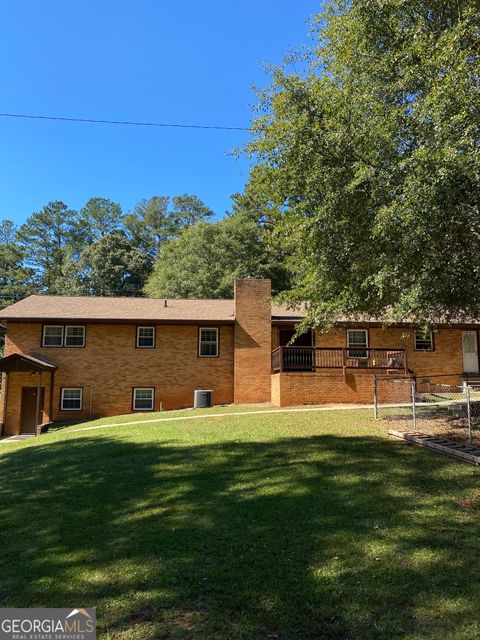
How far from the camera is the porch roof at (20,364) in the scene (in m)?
18.5

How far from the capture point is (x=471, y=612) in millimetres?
3506

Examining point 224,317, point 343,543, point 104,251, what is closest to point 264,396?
point 224,317

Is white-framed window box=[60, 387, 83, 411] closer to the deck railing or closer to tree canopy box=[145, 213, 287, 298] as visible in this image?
the deck railing

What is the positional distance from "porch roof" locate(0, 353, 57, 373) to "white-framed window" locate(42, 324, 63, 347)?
4.73 ft

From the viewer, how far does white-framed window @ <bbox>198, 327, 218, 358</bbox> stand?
68.6 feet

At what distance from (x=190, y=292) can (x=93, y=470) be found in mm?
27766

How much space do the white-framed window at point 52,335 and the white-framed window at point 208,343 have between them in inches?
241

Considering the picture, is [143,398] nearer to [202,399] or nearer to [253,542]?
[202,399]

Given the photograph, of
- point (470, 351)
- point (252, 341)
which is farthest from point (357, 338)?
point (470, 351)

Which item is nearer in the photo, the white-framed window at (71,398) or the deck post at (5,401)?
the deck post at (5,401)

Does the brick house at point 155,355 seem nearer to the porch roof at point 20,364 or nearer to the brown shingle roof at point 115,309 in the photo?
the brown shingle roof at point 115,309
